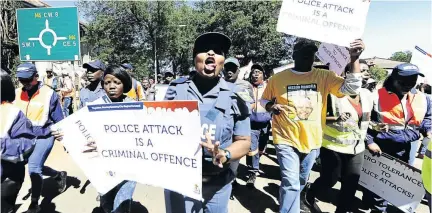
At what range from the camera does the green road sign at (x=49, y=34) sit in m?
6.84

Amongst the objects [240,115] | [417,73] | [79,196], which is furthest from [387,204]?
[79,196]

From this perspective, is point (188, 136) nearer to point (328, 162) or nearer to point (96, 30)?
point (328, 162)

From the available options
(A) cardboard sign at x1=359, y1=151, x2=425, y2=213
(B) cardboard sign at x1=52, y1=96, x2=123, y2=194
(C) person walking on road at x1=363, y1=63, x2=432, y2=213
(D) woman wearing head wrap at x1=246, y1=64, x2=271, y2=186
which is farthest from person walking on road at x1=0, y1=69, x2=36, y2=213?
(A) cardboard sign at x1=359, y1=151, x2=425, y2=213

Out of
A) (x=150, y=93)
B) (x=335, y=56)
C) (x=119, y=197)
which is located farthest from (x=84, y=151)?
(x=150, y=93)

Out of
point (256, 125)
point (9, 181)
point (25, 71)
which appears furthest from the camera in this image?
point (256, 125)

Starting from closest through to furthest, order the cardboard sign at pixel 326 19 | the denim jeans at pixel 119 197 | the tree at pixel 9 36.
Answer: the cardboard sign at pixel 326 19, the denim jeans at pixel 119 197, the tree at pixel 9 36

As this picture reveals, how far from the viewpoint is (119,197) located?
3129mm

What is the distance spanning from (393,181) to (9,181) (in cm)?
372

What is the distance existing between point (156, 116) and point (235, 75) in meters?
3.06

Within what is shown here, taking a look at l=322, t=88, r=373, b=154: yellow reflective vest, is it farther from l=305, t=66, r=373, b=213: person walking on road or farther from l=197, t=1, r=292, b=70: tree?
l=197, t=1, r=292, b=70: tree

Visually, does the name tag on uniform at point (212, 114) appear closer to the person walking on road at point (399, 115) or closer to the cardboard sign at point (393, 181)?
the person walking on road at point (399, 115)

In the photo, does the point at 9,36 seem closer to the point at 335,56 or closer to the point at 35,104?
the point at 35,104

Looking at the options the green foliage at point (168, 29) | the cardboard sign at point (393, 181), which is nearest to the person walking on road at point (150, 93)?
the cardboard sign at point (393, 181)

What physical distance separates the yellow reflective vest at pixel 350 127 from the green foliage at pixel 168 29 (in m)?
28.6
